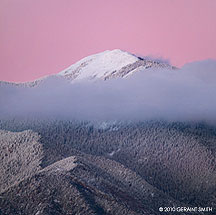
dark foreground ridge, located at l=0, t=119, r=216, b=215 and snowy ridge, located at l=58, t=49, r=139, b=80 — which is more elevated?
snowy ridge, located at l=58, t=49, r=139, b=80

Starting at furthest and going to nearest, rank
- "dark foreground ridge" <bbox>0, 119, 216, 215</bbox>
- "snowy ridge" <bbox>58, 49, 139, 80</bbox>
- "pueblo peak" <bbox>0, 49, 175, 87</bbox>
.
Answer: "snowy ridge" <bbox>58, 49, 139, 80</bbox> → "pueblo peak" <bbox>0, 49, 175, 87</bbox> → "dark foreground ridge" <bbox>0, 119, 216, 215</bbox>

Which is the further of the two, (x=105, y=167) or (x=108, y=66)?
(x=108, y=66)

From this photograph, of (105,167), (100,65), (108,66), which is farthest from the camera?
(100,65)

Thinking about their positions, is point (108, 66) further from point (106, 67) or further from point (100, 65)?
point (100, 65)

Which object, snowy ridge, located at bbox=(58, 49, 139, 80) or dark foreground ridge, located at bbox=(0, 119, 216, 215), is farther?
snowy ridge, located at bbox=(58, 49, 139, 80)

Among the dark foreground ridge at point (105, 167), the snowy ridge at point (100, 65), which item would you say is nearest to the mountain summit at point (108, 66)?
the snowy ridge at point (100, 65)

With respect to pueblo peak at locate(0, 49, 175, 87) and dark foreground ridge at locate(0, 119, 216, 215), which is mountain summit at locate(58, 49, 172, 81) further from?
dark foreground ridge at locate(0, 119, 216, 215)

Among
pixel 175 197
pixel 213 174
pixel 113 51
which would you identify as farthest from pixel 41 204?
pixel 113 51

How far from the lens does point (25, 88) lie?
24234 mm

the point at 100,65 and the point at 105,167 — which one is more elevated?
the point at 100,65

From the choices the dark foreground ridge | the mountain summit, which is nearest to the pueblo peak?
→ the mountain summit

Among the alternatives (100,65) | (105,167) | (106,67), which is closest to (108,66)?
(106,67)

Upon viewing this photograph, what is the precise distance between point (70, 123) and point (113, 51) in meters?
7.71

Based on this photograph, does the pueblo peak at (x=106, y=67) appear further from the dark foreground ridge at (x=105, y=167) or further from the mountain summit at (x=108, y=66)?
the dark foreground ridge at (x=105, y=167)
